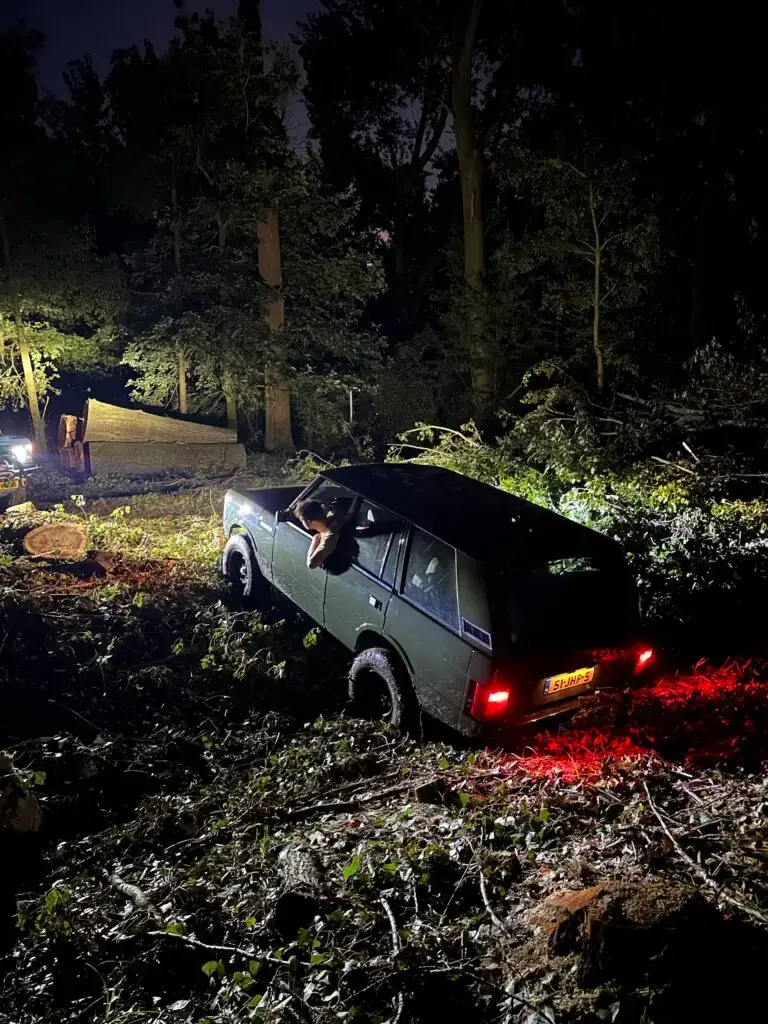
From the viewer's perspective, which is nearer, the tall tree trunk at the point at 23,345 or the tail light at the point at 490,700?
the tail light at the point at 490,700

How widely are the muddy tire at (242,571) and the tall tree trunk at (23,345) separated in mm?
13515

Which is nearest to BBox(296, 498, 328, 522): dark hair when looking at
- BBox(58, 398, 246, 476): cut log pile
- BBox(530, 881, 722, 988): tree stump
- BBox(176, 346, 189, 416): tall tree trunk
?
BBox(530, 881, 722, 988): tree stump

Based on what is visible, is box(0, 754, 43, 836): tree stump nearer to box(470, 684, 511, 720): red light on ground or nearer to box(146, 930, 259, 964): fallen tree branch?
box(146, 930, 259, 964): fallen tree branch

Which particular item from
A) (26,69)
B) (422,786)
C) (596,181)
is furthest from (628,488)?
(26,69)

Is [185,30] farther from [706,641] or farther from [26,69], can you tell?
[706,641]

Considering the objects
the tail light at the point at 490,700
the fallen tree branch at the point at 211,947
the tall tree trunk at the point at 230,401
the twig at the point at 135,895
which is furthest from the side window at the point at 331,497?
the tall tree trunk at the point at 230,401

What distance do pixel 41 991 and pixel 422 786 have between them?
85.4 inches

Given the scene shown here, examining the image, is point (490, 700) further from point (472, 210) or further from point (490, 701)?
point (472, 210)

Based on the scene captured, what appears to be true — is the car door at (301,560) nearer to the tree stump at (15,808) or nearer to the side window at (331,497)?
the side window at (331,497)

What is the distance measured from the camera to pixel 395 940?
2.92m

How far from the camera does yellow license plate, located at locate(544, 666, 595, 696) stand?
Answer: 458 centimetres

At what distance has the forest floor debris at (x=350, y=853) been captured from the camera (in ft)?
8.47

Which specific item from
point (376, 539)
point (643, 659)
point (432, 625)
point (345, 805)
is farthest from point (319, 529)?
point (643, 659)

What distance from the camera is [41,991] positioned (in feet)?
9.70
